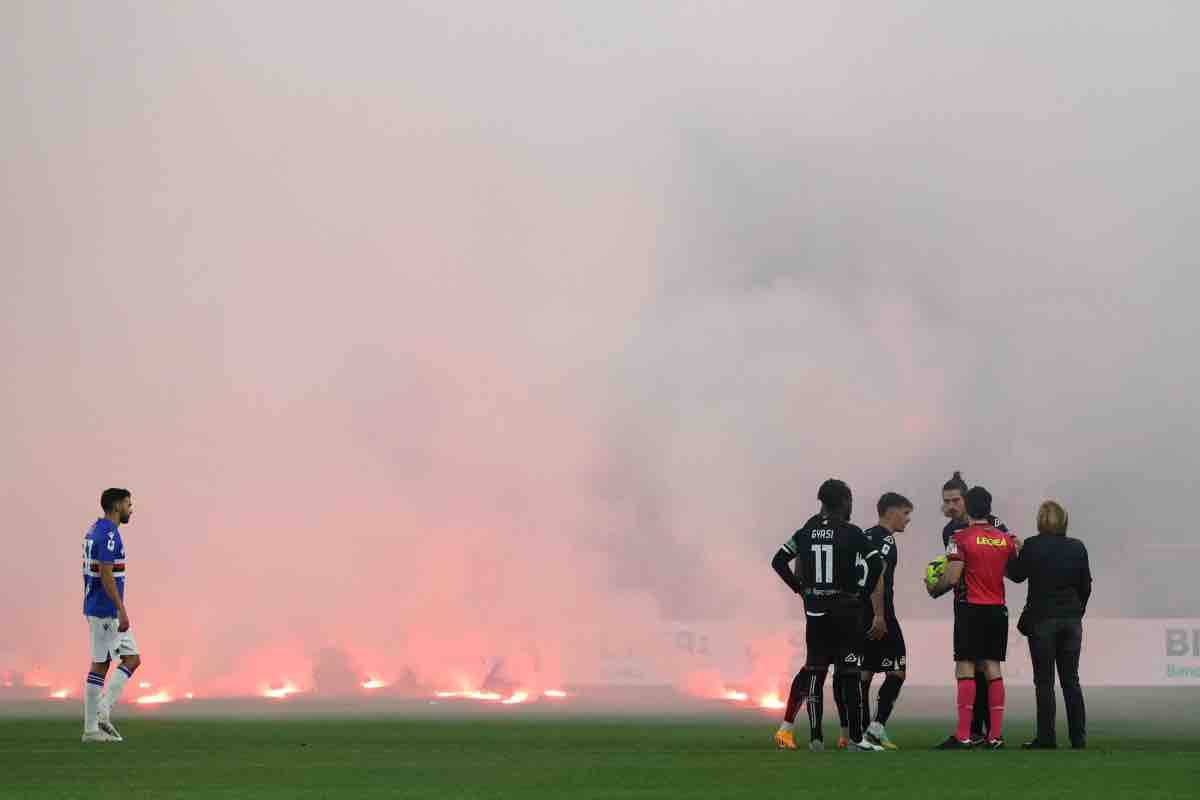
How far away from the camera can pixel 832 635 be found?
13.2 metres

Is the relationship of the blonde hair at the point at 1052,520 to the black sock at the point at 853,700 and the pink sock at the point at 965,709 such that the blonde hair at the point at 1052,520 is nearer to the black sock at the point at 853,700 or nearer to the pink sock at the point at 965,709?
the pink sock at the point at 965,709

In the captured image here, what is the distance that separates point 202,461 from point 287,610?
22.1 ft

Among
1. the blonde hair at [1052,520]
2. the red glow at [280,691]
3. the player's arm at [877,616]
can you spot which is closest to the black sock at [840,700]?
the player's arm at [877,616]

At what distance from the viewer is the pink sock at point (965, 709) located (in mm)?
13500

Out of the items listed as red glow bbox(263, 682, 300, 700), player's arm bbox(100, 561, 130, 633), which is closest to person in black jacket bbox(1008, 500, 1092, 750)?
player's arm bbox(100, 561, 130, 633)

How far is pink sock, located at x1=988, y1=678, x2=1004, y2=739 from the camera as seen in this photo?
13.5m

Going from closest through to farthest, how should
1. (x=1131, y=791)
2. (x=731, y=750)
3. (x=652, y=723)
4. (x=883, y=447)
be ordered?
(x=1131, y=791) < (x=731, y=750) < (x=652, y=723) < (x=883, y=447)

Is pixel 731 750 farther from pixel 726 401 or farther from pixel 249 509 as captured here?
pixel 726 401

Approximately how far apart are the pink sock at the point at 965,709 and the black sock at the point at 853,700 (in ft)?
2.70

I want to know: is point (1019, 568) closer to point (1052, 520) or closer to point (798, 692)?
point (1052, 520)

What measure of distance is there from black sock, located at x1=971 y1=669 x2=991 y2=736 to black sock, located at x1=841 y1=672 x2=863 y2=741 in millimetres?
1148

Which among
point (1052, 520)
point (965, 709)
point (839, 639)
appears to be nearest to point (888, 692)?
point (965, 709)

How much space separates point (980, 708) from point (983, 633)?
85cm

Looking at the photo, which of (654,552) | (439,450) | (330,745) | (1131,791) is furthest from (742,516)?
(1131,791)
